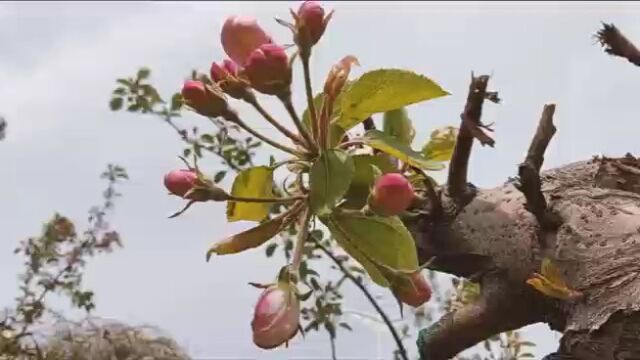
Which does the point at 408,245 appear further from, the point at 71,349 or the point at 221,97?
the point at 71,349

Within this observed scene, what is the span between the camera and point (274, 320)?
363 mm

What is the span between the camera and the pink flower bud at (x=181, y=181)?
1.28 feet

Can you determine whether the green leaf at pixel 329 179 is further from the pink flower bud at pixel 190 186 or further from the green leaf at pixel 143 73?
the green leaf at pixel 143 73

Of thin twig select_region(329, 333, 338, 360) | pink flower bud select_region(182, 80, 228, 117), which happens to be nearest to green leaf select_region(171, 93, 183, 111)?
pink flower bud select_region(182, 80, 228, 117)

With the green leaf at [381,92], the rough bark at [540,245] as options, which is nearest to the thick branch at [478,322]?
the rough bark at [540,245]

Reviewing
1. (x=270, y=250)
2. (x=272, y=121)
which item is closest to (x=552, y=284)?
(x=272, y=121)

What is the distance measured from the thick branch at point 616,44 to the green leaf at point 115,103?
78 cm

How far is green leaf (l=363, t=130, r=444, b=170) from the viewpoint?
41cm

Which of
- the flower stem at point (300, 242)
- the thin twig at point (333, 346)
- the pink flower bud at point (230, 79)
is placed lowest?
the thin twig at point (333, 346)

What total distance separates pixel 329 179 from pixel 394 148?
0.04 m

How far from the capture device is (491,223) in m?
0.45

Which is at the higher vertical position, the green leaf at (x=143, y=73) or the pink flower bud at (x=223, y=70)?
the green leaf at (x=143, y=73)

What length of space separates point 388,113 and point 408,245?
0.09 metres

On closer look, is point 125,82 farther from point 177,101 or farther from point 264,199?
point 264,199
